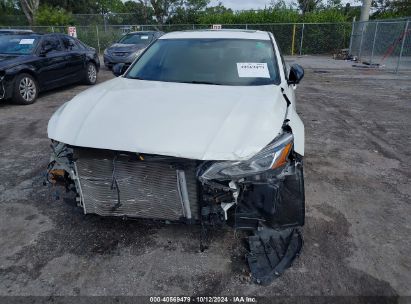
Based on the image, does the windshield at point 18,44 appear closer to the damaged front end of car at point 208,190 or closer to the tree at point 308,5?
the damaged front end of car at point 208,190

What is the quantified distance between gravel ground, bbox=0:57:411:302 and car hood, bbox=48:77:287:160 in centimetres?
93

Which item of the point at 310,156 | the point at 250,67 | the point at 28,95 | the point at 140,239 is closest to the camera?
the point at 140,239

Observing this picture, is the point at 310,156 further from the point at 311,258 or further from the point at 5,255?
the point at 5,255

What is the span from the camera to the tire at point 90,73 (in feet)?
33.1

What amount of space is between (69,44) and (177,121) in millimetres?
8127

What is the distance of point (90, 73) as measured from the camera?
10.3 meters

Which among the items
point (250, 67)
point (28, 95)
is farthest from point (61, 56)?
point (250, 67)

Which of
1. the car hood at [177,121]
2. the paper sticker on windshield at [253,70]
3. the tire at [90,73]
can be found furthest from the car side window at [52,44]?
the paper sticker on windshield at [253,70]

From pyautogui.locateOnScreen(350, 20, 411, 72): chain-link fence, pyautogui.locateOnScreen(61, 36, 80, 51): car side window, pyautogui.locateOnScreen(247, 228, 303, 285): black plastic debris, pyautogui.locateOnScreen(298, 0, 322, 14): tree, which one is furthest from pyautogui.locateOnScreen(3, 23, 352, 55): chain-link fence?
pyautogui.locateOnScreen(247, 228, 303, 285): black plastic debris

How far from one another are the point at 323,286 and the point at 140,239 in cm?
154

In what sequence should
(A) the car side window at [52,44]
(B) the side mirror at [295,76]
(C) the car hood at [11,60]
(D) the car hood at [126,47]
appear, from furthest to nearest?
1. (D) the car hood at [126,47]
2. (A) the car side window at [52,44]
3. (C) the car hood at [11,60]
4. (B) the side mirror at [295,76]

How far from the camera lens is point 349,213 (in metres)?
3.41

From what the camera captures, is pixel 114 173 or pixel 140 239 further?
pixel 140 239

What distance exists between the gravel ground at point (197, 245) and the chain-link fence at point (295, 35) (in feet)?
59.3
